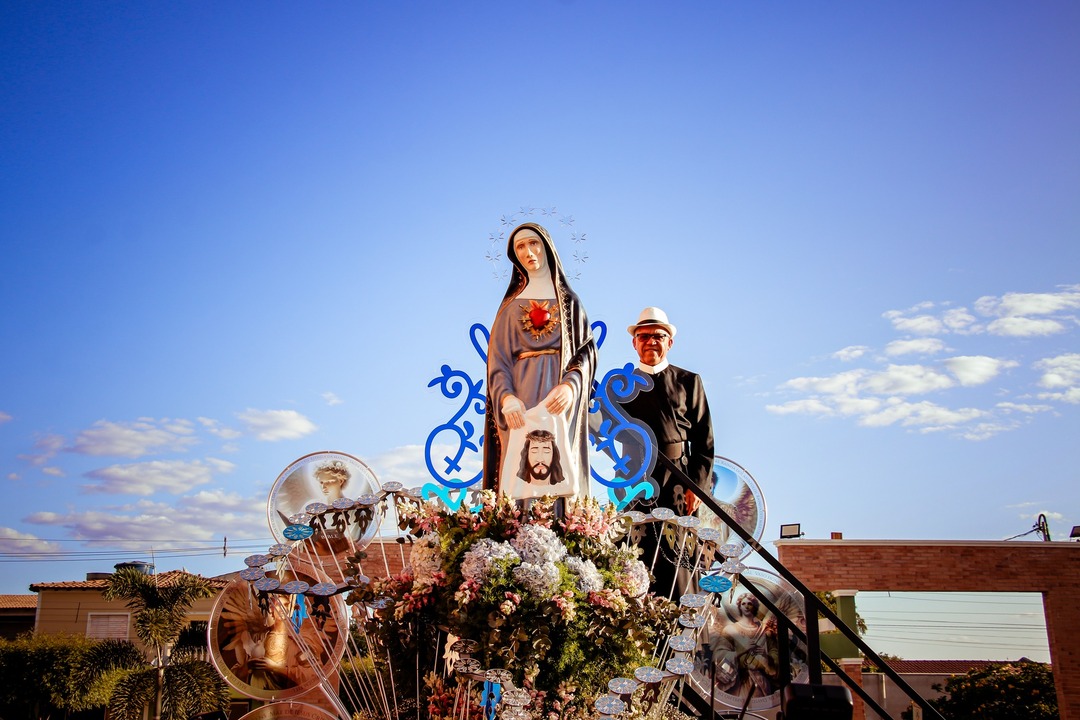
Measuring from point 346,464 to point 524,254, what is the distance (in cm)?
293

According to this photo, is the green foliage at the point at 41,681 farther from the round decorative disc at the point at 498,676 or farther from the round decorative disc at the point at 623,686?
the round decorative disc at the point at 623,686

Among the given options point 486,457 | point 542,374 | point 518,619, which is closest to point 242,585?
point 486,457

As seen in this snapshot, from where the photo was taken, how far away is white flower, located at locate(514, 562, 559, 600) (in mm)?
7371

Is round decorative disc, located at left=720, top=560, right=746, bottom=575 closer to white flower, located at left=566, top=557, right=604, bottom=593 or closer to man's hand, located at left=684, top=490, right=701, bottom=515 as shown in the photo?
white flower, located at left=566, top=557, right=604, bottom=593

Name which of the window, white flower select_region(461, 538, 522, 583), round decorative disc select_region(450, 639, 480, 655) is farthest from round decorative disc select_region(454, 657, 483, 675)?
the window

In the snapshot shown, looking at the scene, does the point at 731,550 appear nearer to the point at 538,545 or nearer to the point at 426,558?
the point at 538,545

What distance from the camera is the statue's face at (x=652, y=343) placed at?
1127 centimetres

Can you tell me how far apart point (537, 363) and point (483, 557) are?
2405mm

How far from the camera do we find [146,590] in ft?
62.8

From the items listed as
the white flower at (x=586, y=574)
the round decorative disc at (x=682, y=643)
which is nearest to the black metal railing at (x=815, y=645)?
the round decorative disc at (x=682, y=643)

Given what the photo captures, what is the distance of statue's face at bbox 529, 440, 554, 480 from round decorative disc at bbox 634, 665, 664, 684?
89.3 inches

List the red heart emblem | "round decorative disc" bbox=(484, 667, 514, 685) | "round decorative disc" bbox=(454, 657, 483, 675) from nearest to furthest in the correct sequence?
"round decorative disc" bbox=(484, 667, 514, 685), "round decorative disc" bbox=(454, 657, 483, 675), the red heart emblem

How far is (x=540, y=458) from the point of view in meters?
8.89

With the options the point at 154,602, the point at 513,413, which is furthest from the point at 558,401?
the point at 154,602
